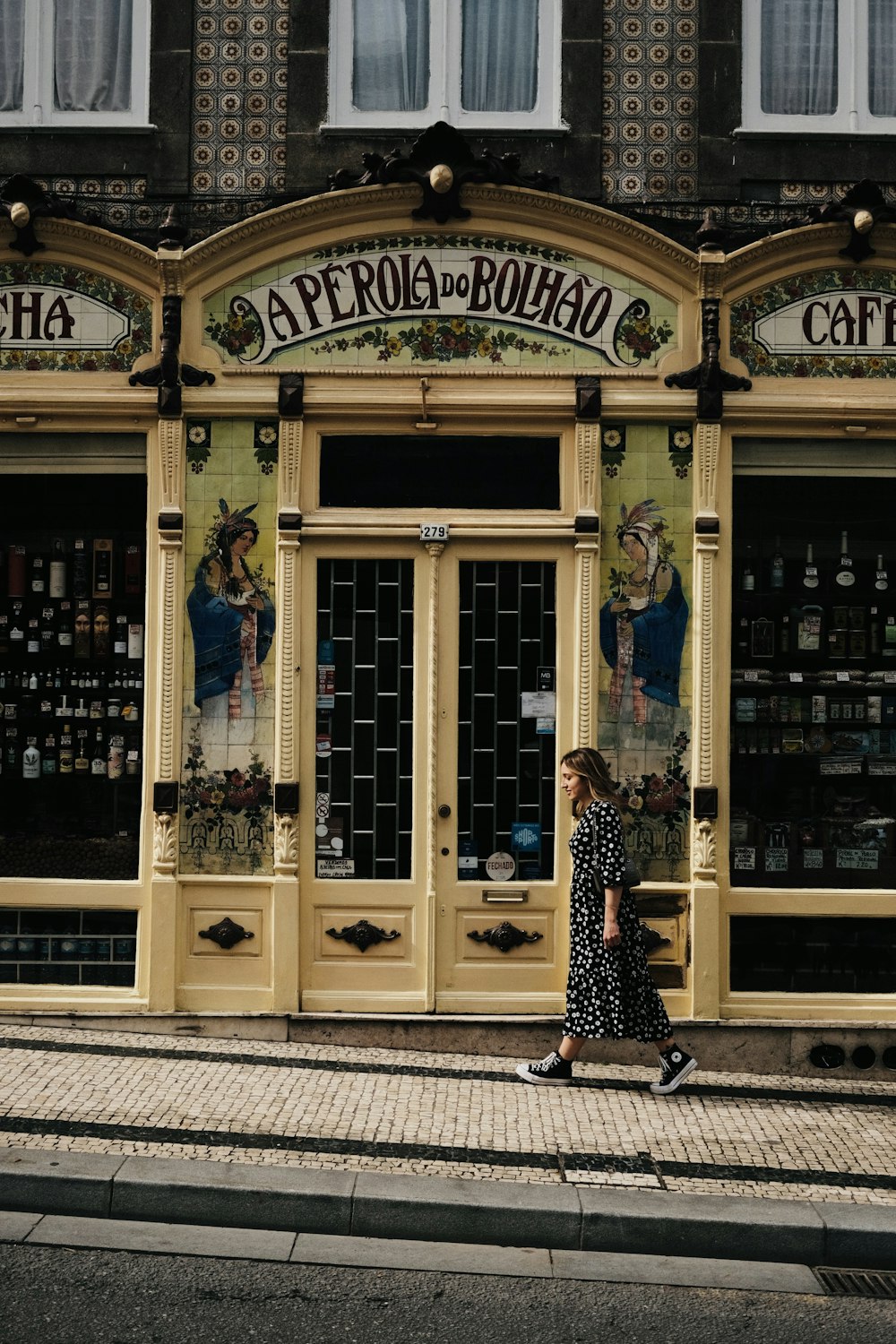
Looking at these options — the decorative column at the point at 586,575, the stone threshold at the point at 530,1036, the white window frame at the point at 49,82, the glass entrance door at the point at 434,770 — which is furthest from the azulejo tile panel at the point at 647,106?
the stone threshold at the point at 530,1036

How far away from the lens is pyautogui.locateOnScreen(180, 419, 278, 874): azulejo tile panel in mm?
8852

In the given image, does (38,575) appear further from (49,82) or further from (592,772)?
(592,772)

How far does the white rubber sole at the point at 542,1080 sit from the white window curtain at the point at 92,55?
21.2 feet

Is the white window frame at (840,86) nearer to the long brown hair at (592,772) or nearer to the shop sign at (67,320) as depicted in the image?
the shop sign at (67,320)

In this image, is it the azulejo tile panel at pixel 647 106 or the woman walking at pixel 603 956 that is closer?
the woman walking at pixel 603 956

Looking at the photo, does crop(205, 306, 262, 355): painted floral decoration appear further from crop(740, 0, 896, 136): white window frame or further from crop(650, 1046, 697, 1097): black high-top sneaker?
crop(650, 1046, 697, 1097): black high-top sneaker

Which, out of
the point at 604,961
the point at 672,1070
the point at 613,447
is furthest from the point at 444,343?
the point at 672,1070

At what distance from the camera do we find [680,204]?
9.03m

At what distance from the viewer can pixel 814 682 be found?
29.7 ft

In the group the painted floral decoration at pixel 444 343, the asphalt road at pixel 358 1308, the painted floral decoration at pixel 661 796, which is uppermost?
the painted floral decoration at pixel 444 343

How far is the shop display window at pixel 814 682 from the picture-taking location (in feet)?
29.5

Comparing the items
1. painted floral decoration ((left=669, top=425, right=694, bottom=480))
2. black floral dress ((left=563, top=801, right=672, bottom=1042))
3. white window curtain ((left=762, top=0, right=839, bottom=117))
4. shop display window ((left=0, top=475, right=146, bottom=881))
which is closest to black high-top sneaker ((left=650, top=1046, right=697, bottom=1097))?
black floral dress ((left=563, top=801, right=672, bottom=1042))

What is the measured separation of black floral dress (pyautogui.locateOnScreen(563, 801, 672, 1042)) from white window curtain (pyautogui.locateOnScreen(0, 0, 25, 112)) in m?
5.89

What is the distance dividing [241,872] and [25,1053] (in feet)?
5.33
